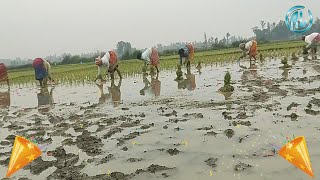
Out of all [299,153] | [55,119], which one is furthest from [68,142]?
[299,153]

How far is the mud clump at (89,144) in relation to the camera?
588cm

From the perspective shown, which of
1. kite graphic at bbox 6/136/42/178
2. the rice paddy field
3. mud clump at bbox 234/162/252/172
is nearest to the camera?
kite graphic at bbox 6/136/42/178

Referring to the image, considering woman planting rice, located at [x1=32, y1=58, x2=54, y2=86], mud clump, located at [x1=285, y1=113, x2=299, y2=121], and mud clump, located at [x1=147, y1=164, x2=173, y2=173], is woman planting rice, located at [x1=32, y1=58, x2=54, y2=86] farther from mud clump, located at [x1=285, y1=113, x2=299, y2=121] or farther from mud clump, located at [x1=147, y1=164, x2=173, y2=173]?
mud clump, located at [x1=147, y1=164, x2=173, y2=173]

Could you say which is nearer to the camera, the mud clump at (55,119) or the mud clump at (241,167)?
the mud clump at (241,167)

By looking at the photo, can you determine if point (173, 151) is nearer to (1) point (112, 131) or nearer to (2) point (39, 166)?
(1) point (112, 131)

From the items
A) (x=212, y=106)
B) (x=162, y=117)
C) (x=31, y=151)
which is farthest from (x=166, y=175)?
(x=212, y=106)

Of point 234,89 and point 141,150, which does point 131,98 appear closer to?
point 234,89

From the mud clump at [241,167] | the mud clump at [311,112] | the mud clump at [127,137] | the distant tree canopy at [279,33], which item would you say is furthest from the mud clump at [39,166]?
the distant tree canopy at [279,33]

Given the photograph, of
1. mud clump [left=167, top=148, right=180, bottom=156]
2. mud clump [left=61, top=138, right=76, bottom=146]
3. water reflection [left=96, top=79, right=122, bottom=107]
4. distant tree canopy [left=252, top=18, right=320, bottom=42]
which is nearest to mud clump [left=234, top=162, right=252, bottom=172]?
mud clump [left=167, top=148, right=180, bottom=156]

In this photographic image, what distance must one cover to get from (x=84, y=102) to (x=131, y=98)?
1661mm

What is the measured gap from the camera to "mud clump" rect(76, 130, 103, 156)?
588cm

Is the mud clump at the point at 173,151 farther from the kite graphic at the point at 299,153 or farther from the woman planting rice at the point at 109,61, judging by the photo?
the woman planting rice at the point at 109,61

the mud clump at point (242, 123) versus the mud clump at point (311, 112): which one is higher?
the mud clump at point (311, 112)

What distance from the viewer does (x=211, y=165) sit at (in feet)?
15.6
